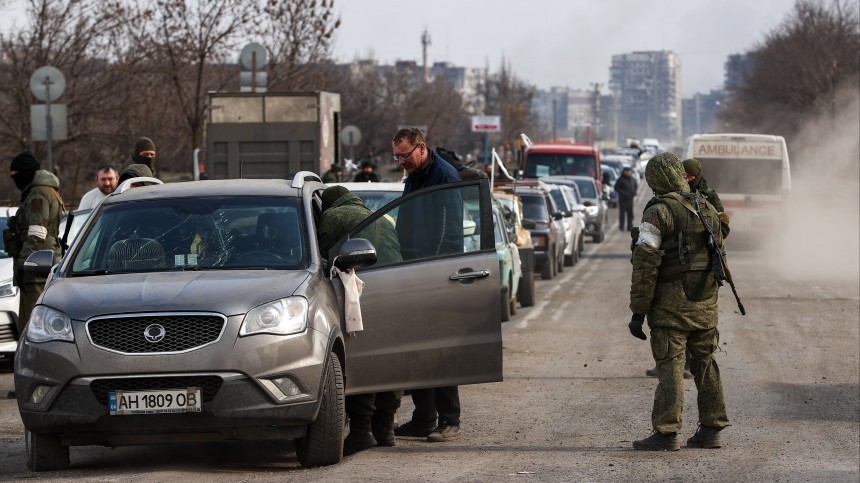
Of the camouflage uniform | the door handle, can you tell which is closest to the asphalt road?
the camouflage uniform

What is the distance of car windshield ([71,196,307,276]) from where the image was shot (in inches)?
347

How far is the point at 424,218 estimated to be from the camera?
9.29 meters

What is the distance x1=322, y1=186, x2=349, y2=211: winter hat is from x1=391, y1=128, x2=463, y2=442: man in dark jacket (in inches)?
16.5

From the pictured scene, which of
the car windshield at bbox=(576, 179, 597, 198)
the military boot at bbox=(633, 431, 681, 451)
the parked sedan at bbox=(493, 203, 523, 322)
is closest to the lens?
the military boot at bbox=(633, 431, 681, 451)

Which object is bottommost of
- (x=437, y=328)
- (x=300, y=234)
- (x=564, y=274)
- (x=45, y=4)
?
(x=564, y=274)

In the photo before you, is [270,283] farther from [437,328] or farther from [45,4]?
[45,4]

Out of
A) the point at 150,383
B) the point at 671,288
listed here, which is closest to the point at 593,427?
the point at 671,288

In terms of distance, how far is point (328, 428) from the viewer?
8430 mm

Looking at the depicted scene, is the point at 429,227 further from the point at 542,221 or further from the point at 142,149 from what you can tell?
the point at 542,221

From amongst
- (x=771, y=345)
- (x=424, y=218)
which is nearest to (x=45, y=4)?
(x=771, y=345)

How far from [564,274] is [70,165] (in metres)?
12.8

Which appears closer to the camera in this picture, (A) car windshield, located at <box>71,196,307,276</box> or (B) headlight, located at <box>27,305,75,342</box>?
(B) headlight, located at <box>27,305,75,342</box>

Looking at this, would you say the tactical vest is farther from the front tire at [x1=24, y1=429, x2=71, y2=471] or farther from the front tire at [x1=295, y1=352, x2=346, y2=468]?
the front tire at [x1=24, y1=429, x2=71, y2=471]

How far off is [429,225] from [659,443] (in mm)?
1873
